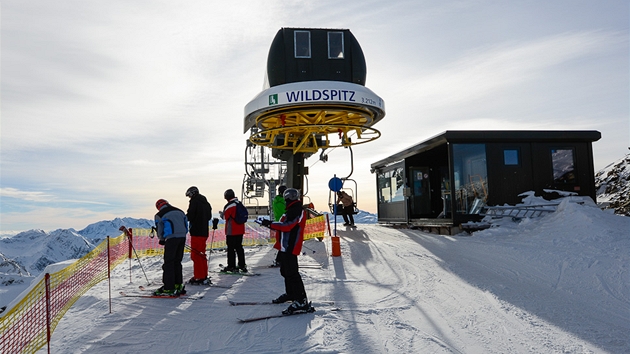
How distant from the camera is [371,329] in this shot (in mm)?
5996

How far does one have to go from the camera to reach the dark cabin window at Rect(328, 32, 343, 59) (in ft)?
46.6

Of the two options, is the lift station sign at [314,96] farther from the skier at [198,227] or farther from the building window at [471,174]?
the building window at [471,174]

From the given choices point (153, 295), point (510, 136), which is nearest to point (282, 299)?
point (153, 295)

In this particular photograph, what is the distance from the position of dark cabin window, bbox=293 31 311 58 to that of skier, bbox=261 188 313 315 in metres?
8.00

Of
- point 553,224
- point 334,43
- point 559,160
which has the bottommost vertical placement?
point 553,224

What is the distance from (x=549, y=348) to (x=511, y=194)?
12.5 metres

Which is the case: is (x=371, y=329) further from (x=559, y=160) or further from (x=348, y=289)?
(x=559, y=160)

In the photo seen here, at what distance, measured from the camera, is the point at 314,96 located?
41.5 ft

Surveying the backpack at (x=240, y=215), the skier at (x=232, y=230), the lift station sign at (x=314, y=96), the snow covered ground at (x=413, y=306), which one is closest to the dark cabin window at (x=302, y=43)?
the lift station sign at (x=314, y=96)

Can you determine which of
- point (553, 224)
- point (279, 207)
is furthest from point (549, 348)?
point (553, 224)

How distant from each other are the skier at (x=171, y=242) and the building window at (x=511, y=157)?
498 inches

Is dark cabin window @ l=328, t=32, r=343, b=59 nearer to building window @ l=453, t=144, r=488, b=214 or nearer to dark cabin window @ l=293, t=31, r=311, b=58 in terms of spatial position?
dark cabin window @ l=293, t=31, r=311, b=58

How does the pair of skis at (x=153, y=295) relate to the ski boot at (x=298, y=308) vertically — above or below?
below

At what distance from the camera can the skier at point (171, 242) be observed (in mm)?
8352
